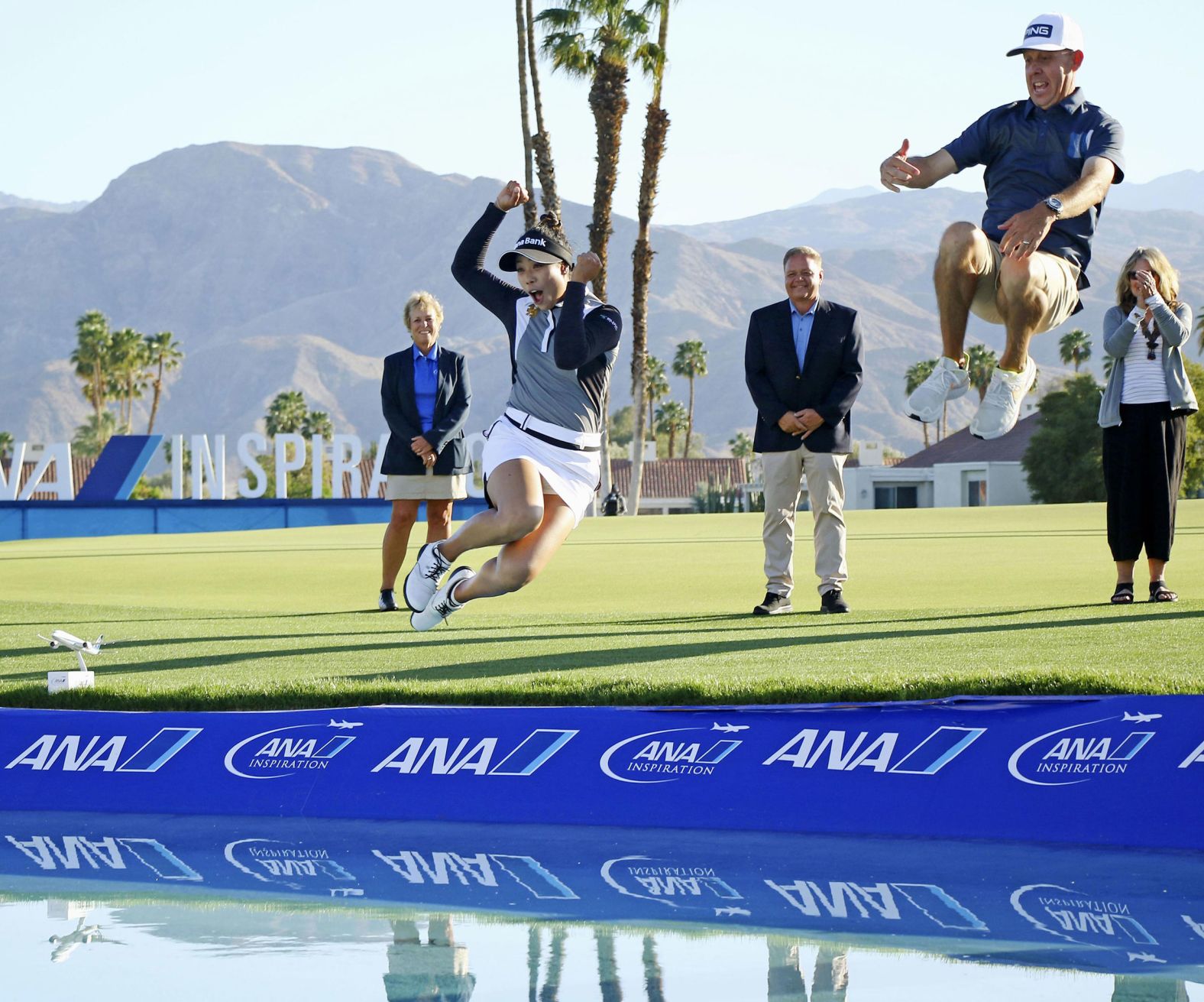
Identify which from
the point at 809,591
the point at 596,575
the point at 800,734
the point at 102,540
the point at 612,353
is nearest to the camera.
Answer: the point at 800,734

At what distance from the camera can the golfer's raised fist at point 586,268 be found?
5742mm

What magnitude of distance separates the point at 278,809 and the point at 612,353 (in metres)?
2.33

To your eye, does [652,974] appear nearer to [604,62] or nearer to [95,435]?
[604,62]

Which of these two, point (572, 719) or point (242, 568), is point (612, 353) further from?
point (242, 568)

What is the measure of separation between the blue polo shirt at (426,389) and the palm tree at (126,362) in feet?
244

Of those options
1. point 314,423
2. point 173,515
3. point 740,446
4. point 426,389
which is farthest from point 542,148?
point 740,446

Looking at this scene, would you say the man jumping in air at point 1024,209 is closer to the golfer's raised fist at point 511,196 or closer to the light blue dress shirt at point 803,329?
the golfer's raised fist at point 511,196

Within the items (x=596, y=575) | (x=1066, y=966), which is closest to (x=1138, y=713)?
(x=1066, y=966)

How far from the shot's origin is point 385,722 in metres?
5.70

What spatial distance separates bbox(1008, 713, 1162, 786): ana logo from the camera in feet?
16.2

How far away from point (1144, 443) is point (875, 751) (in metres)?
4.44

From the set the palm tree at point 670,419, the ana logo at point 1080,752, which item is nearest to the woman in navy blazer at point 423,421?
the ana logo at point 1080,752

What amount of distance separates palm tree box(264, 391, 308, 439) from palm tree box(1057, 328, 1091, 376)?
4468 centimetres

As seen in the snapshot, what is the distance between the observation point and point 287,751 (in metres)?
5.76
